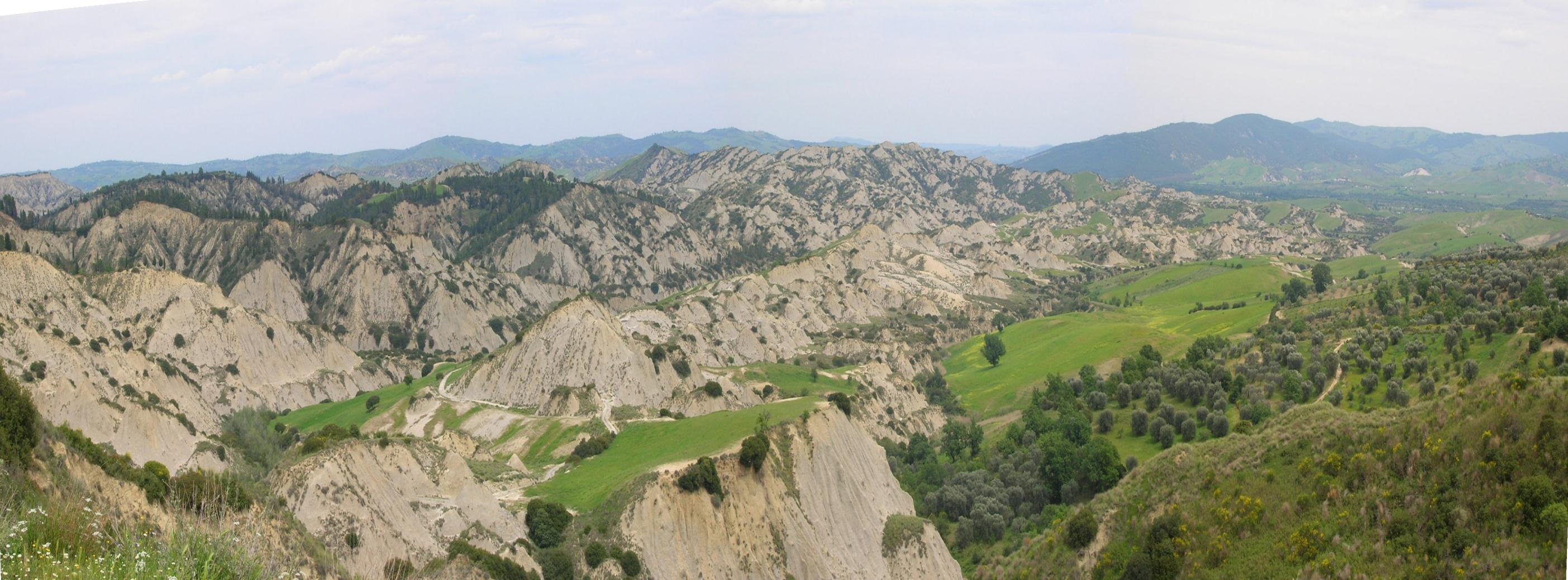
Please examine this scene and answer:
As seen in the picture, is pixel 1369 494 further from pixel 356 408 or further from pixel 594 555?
pixel 356 408

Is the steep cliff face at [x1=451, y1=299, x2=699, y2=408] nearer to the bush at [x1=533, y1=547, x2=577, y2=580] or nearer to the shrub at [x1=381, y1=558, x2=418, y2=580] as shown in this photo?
the bush at [x1=533, y1=547, x2=577, y2=580]

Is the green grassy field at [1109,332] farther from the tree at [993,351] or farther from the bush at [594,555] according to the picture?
the bush at [594,555]

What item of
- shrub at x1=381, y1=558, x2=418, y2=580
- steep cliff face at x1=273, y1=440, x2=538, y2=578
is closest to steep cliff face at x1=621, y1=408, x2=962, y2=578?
steep cliff face at x1=273, y1=440, x2=538, y2=578

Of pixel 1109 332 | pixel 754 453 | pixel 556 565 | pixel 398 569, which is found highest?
pixel 398 569

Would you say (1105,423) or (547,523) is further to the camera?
(1105,423)

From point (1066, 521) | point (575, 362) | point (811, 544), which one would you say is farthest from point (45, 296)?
point (1066, 521)

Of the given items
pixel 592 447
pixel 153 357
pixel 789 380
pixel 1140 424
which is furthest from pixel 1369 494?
pixel 153 357

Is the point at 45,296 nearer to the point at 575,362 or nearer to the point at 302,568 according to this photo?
the point at 575,362
